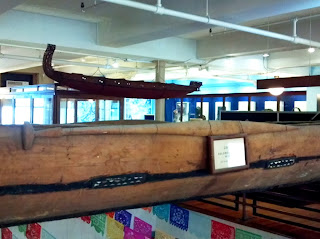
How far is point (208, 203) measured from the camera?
283cm

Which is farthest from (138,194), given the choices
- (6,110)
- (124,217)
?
(6,110)

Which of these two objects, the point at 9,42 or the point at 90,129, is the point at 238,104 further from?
the point at 90,129

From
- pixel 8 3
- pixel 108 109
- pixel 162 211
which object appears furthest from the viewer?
pixel 108 109

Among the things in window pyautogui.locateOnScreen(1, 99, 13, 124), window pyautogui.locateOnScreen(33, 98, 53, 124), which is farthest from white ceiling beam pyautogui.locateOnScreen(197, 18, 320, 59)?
window pyautogui.locateOnScreen(1, 99, 13, 124)

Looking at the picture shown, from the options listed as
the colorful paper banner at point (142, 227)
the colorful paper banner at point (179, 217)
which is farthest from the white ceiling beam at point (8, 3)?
the colorful paper banner at point (179, 217)

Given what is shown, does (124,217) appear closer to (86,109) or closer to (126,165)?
(126,165)

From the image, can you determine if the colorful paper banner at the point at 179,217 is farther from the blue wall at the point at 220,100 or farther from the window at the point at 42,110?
the blue wall at the point at 220,100

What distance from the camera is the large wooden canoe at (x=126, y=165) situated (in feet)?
2.01

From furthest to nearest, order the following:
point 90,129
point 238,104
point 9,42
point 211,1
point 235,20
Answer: point 238,104 → point 9,42 → point 235,20 → point 211,1 → point 90,129

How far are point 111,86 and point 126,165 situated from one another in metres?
5.70

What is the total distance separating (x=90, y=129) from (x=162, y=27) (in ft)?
18.2

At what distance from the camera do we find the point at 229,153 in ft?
2.80

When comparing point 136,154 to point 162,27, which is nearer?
point 136,154

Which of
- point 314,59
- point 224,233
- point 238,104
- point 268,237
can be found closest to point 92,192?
point 268,237
